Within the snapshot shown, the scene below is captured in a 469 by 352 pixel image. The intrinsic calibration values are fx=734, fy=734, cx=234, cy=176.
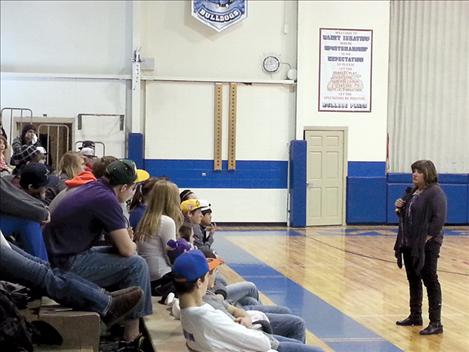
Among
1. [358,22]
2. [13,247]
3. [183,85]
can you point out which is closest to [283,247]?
[183,85]

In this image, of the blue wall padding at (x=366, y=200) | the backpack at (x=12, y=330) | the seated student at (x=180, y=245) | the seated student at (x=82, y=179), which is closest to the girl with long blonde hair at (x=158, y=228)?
the seated student at (x=180, y=245)

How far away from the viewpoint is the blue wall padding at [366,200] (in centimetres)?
1567

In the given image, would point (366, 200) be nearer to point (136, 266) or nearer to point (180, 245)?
point (180, 245)

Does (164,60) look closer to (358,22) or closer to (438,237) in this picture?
(358,22)

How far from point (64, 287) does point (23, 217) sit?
1.49 ft

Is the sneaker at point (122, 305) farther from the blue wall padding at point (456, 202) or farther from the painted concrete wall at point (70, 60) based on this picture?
the blue wall padding at point (456, 202)

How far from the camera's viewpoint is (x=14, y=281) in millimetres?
3961

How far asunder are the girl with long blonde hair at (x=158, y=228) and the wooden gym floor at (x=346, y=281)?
1.53 m

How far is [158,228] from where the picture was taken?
5.18 m

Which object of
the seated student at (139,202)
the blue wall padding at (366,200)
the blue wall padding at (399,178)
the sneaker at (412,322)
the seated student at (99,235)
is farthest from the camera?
the blue wall padding at (399,178)

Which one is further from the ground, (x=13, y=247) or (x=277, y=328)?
(x=13, y=247)

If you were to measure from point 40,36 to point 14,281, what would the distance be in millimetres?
11584

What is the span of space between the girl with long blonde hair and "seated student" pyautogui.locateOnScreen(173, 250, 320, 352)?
6.07ft

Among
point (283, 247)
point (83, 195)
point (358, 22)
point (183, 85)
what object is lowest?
point (283, 247)
